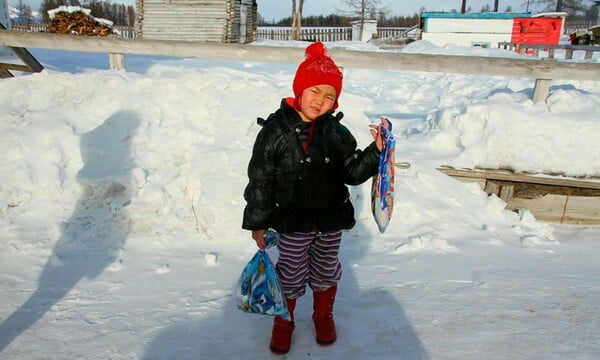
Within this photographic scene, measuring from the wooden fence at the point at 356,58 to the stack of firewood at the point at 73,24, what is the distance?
12.0m

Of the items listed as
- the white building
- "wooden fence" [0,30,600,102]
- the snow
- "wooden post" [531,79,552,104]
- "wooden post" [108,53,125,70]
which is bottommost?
the snow

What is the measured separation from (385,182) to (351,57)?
3320 millimetres

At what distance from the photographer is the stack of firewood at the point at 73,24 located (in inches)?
658

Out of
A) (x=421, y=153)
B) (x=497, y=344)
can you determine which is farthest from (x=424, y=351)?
(x=421, y=153)

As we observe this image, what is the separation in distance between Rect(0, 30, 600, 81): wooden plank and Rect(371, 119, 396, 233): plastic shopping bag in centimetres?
316

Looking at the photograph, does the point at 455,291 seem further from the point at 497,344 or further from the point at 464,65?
the point at 464,65

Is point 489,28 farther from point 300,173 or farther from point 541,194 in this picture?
point 300,173

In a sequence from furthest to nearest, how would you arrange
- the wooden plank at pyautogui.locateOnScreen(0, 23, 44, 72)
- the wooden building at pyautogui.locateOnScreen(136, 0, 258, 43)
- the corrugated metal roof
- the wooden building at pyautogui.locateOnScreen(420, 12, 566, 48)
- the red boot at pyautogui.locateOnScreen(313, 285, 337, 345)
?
the wooden building at pyautogui.locateOnScreen(420, 12, 566, 48) → the corrugated metal roof → the wooden building at pyautogui.locateOnScreen(136, 0, 258, 43) → the wooden plank at pyautogui.locateOnScreen(0, 23, 44, 72) → the red boot at pyautogui.locateOnScreen(313, 285, 337, 345)

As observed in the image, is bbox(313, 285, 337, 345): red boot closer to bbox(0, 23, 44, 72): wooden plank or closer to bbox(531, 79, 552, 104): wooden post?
bbox(531, 79, 552, 104): wooden post

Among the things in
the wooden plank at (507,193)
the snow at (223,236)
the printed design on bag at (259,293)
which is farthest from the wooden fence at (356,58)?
the printed design on bag at (259,293)

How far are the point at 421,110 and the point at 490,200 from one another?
140 inches

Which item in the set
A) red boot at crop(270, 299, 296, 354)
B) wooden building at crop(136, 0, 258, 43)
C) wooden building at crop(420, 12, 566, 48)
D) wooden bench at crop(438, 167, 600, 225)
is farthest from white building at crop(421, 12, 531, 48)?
red boot at crop(270, 299, 296, 354)

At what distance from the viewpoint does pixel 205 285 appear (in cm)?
351

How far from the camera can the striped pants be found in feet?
8.59
